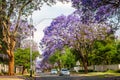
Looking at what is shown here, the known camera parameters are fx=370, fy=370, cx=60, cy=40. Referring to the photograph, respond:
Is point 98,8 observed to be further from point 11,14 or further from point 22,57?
point 22,57

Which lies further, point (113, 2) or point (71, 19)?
point (71, 19)

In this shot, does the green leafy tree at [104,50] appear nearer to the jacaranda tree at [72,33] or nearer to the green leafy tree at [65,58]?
the jacaranda tree at [72,33]

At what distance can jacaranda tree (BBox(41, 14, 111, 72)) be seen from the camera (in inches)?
2628

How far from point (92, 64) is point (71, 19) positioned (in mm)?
31914

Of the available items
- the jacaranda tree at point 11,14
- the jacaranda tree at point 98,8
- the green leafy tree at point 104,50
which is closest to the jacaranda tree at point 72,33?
the green leafy tree at point 104,50

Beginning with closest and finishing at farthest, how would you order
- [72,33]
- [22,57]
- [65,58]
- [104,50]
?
[72,33] < [104,50] < [22,57] < [65,58]

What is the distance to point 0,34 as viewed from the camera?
46125 millimetres

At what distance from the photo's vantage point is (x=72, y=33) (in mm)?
68188

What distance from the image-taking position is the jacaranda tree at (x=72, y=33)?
2628 inches

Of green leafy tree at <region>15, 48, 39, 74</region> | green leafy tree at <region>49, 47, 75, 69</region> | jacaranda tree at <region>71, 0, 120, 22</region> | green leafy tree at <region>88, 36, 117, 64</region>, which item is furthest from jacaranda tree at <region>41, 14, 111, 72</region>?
green leafy tree at <region>49, 47, 75, 69</region>

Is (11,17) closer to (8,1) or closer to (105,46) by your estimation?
(8,1)

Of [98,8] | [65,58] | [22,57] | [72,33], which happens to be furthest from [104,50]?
[98,8]

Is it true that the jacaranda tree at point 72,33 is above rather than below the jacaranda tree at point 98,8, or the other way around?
above

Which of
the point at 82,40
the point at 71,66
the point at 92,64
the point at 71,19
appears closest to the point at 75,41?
the point at 82,40
